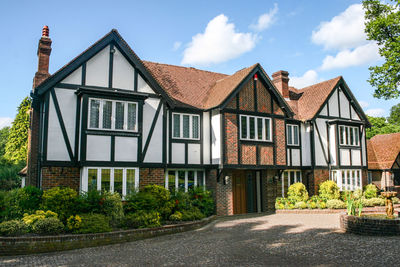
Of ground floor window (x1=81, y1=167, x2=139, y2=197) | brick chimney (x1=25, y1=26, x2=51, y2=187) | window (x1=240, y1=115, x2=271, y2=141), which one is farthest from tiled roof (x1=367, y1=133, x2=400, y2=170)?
brick chimney (x1=25, y1=26, x2=51, y2=187)

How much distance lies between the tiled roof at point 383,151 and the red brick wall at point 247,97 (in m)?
15.9

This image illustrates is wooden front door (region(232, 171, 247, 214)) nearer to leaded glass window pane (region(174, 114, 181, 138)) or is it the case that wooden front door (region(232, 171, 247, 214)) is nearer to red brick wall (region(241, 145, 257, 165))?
red brick wall (region(241, 145, 257, 165))

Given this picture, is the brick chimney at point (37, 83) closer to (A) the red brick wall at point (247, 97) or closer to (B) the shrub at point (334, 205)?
(A) the red brick wall at point (247, 97)

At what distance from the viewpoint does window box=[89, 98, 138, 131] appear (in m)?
15.1

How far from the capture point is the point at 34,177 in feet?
→ 54.2

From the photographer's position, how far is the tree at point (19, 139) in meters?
43.7

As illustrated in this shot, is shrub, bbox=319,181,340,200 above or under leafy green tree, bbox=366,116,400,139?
under

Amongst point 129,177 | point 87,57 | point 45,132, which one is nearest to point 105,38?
point 87,57

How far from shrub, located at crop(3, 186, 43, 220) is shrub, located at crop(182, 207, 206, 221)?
590cm

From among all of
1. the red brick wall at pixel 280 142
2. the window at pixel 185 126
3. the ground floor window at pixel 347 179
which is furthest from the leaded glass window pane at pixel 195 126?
the ground floor window at pixel 347 179

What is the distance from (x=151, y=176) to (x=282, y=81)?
41.7 feet

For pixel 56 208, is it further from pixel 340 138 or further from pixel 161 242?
pixel 340 138

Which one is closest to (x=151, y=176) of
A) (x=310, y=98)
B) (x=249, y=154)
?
(x=249, y=154)

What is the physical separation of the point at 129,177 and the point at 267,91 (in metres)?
9.31
